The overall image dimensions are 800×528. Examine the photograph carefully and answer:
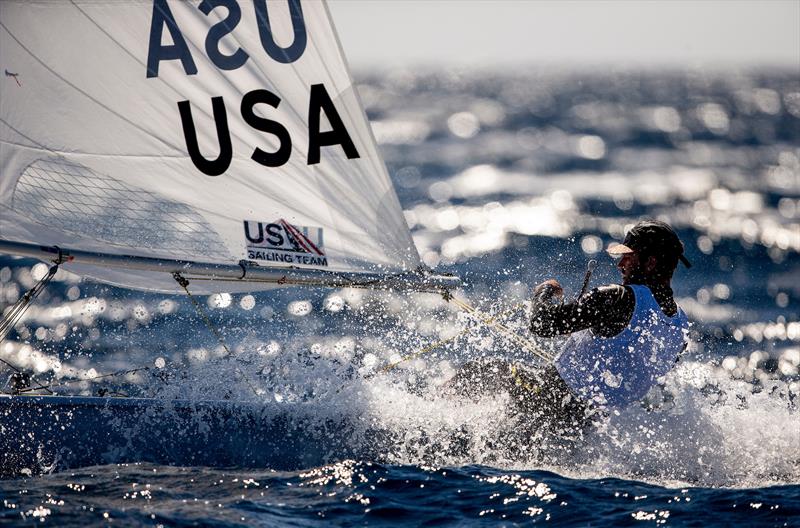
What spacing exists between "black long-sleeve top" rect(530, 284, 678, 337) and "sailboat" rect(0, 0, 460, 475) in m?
0.82

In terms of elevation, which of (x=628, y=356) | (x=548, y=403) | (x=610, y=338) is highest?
(x=610, y=338)

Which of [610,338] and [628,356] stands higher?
[610,338]

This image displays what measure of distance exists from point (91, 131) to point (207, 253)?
965 millimetres

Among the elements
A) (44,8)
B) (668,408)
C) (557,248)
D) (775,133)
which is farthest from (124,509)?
(775,133)

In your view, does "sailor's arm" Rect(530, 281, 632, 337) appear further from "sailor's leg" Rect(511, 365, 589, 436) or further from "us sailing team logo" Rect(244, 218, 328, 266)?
"us sailing team logo" Rect(244, 218, 328, 266)

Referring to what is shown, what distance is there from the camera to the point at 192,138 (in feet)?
20.7

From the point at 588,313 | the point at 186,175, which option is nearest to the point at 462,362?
the point at 588,313

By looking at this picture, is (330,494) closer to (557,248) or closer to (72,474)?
(72,474)

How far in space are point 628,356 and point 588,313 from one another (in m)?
0.40

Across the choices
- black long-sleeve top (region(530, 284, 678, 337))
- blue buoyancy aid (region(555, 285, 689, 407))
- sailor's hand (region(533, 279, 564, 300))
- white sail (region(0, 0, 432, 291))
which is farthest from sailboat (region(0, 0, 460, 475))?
blue buoyancy aid (region(555, 285, 689, 407))

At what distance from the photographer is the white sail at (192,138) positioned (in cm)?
613

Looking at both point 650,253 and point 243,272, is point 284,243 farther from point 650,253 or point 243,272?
point 650,253

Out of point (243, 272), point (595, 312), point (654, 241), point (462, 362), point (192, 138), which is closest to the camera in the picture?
point (595, 312)

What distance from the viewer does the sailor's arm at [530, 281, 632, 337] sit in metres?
6.00
